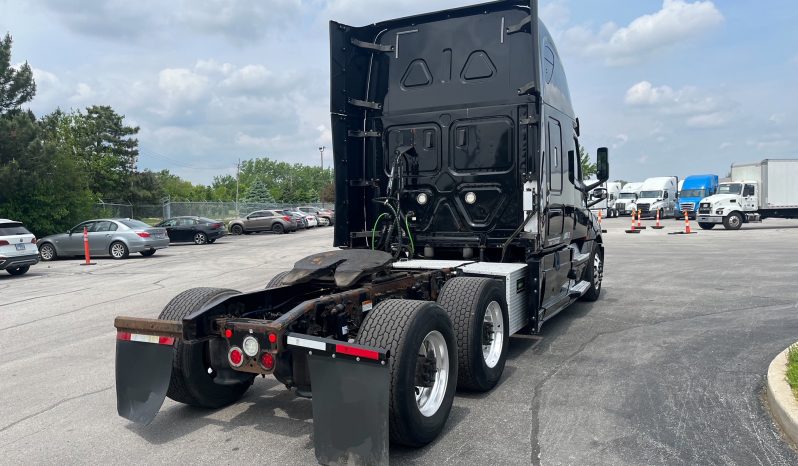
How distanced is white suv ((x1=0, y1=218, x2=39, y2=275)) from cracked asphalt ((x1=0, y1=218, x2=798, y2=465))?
5874 millimetres

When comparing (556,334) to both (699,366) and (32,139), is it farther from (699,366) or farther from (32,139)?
(32,139)

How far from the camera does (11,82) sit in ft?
87.7

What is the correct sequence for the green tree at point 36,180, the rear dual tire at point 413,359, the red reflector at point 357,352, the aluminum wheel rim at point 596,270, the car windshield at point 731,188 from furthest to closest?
the car windshield at point 731,188, the green tree at point 36,180, the aluminum wheel rim at point 596,270, the rear dual tire at point 413,359, the red reflector at point 357,352

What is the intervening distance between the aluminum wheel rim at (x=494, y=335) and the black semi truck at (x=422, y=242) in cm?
1

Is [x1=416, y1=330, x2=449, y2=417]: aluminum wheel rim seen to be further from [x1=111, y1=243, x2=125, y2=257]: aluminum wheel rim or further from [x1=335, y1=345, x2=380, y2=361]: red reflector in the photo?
[x1=111, y1=243, x2=125, y2=257]: aluminum wheel rim

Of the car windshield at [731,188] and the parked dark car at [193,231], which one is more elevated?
the car windshield at [731,188]

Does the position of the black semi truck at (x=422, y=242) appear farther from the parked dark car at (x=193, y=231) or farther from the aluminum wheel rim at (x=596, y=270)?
the parked dark car at (x=193, y=231)

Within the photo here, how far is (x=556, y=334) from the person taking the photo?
7090 mm

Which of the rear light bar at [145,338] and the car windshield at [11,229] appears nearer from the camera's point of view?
the rear light bar at [145,338]

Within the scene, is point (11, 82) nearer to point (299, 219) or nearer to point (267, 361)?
point (299, 219)

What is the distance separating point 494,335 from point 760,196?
30981 mm

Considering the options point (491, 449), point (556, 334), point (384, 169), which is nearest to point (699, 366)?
point (556, 334)

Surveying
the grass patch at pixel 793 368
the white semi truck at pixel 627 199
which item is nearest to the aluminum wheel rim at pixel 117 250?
the grass patch at pixel 793 368

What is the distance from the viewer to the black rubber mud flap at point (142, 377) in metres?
4.08
